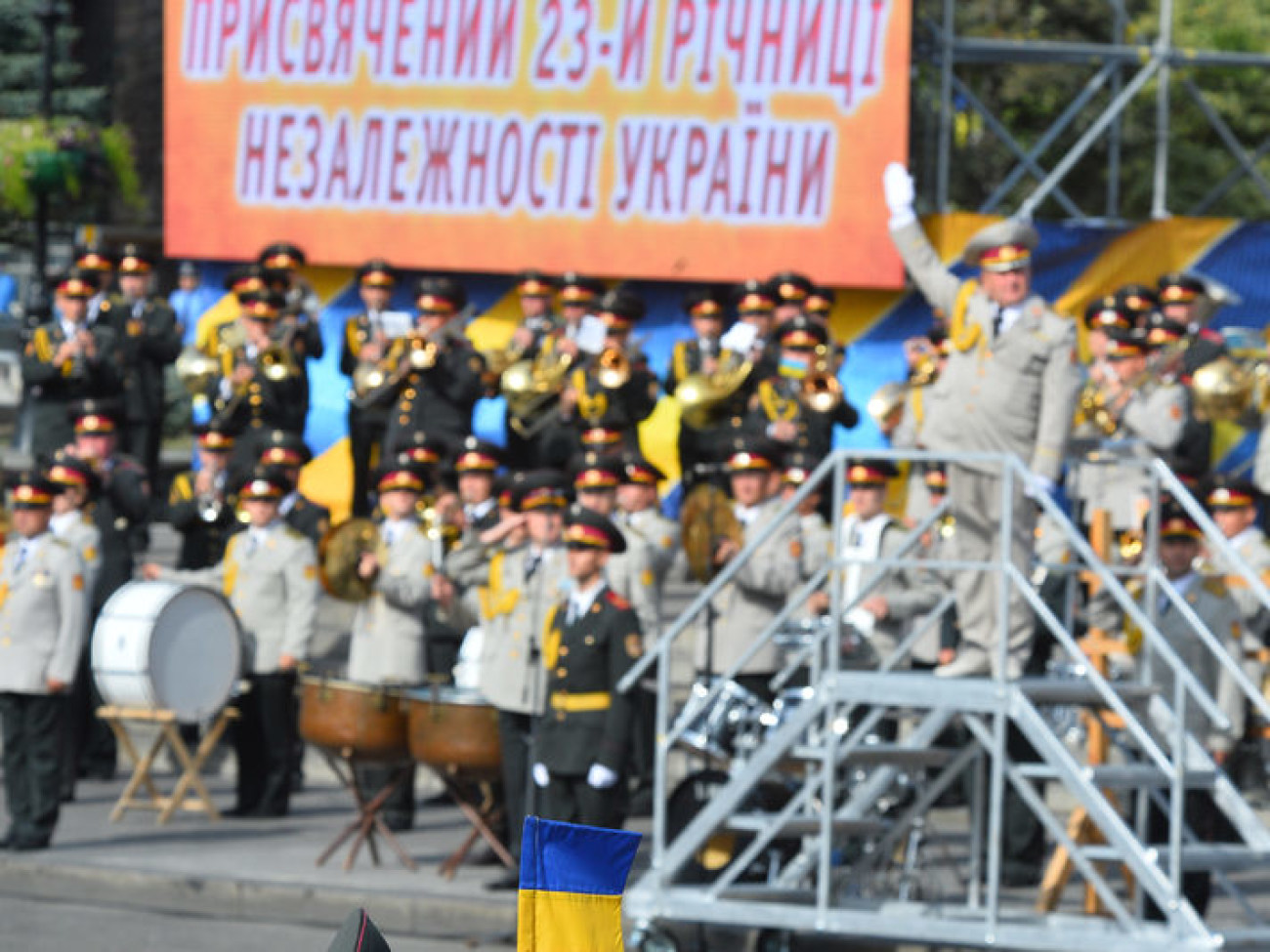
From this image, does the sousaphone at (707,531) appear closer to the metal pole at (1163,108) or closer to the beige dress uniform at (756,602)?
the beige dress uniform at (756,602)

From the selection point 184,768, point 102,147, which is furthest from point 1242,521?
point 102,147

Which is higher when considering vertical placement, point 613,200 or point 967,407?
point 613,200

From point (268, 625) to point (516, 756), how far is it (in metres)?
2.43

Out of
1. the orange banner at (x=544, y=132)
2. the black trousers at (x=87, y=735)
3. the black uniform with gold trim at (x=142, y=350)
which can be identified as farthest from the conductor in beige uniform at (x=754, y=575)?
the black uniform with gold trim at (x=142, y=350)

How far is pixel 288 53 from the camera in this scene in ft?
69.7

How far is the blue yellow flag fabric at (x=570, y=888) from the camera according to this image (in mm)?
4727

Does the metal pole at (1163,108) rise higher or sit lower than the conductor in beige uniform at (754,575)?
higher

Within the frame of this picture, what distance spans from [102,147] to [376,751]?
37.3 feet

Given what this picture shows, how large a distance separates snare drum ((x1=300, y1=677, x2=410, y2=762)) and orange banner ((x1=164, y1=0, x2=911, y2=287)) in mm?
6607

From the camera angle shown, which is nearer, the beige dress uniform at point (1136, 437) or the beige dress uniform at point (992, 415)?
the beige dress uniform at point (992, 415)

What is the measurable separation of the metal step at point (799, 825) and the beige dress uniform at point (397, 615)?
2875mm

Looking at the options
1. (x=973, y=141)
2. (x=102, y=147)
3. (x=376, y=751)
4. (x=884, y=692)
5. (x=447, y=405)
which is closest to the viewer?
(x=884, y=692)

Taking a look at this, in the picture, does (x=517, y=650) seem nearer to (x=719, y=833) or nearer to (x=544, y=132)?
(x=719, y=833)

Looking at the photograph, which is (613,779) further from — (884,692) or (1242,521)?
(1242,521)
